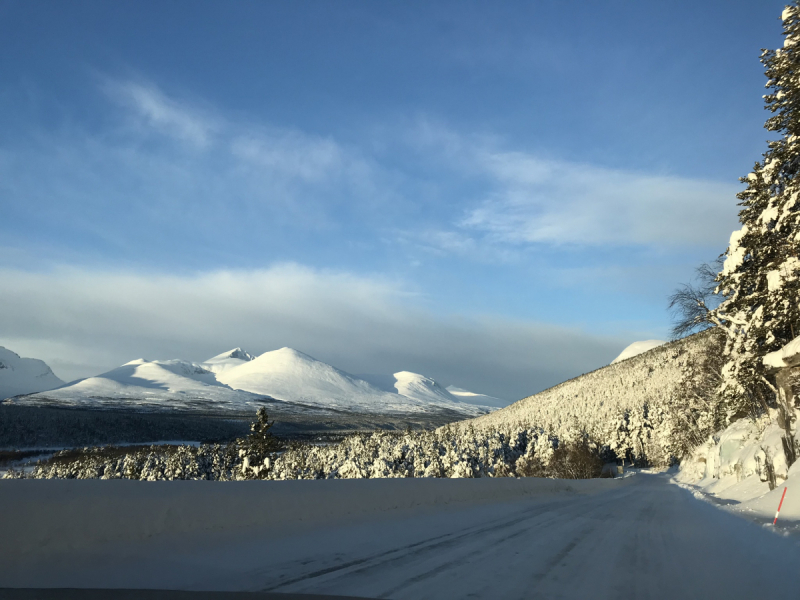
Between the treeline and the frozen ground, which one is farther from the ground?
the frozen ground

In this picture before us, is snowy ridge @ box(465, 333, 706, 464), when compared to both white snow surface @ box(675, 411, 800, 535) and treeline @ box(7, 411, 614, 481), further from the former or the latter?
white snow surface @ box(675, 411, 800, 535)

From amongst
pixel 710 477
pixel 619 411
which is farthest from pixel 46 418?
pixel 710 477

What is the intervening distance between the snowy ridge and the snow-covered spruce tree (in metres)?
52.1

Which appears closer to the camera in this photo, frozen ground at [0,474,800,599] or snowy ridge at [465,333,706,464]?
frozen ground at [0,474,800,599]

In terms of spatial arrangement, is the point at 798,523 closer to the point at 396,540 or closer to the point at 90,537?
the point at 396,540

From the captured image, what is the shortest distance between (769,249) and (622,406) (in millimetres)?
112650

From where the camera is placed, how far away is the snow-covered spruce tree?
18000 mm

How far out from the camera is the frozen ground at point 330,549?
562cm

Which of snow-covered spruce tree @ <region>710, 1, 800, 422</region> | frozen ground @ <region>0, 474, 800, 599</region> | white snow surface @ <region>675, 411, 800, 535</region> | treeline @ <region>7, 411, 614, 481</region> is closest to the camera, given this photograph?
frozen ground @ <region>0, 474, 800, 599</region>

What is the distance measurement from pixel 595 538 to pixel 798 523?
399 cm

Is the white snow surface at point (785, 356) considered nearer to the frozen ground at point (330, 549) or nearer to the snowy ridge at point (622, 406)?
the frozen ground at point (330, 549)

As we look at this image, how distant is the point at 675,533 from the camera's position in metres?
10.5

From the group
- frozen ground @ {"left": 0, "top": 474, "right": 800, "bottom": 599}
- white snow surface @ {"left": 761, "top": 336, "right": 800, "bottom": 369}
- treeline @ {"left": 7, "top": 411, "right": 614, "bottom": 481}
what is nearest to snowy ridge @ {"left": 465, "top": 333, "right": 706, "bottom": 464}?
treeline @ {"left": 7, "top": 411, "right": 614, "bottom": 481}

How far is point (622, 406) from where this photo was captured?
12394cm
